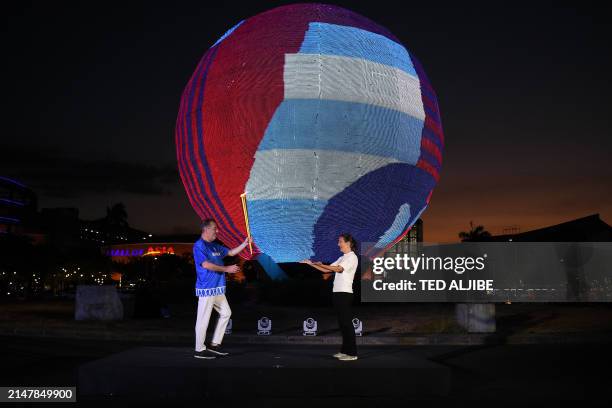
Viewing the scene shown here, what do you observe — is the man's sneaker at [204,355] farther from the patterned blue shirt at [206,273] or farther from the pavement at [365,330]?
the pavement at [365,330]

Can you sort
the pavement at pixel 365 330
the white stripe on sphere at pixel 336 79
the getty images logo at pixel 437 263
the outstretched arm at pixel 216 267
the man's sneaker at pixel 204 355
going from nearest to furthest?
the man's sneaker at pixel 204 355 < the outstretched arm at pixel 216 267 < the pavement at pixel 365 330 < the getty images logo at pixel 437 263 < the white stripe on sphere at pixel 336 79

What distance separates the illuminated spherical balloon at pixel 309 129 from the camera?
63.5ft

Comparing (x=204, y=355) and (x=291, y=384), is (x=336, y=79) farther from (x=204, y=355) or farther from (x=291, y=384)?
(x=291, y=384)

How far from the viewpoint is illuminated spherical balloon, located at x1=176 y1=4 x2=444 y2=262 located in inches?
762

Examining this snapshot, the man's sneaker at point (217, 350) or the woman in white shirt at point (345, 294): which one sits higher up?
the woman in white shirt at point (345, 294)

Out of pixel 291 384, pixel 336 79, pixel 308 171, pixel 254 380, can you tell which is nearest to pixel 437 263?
pixel 308 171

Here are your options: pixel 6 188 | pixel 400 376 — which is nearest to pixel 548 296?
pixel 400 376

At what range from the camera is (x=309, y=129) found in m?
19.2

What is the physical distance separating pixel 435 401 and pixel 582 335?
9.08 meters

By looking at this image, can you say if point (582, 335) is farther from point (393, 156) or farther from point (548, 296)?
point (393, 156)

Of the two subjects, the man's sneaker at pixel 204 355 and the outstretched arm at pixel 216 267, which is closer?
the man's sneaker at pixel 204 355

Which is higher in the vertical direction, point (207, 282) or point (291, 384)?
point (207, 282)

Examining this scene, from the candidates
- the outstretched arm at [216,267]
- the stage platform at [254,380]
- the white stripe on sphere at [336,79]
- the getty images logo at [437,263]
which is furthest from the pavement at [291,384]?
the white stripe on sphere at [336,79]

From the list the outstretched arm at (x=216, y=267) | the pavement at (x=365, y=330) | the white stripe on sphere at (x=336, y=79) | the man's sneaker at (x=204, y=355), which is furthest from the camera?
the white stripe on sphere at (x=336, y=79)
